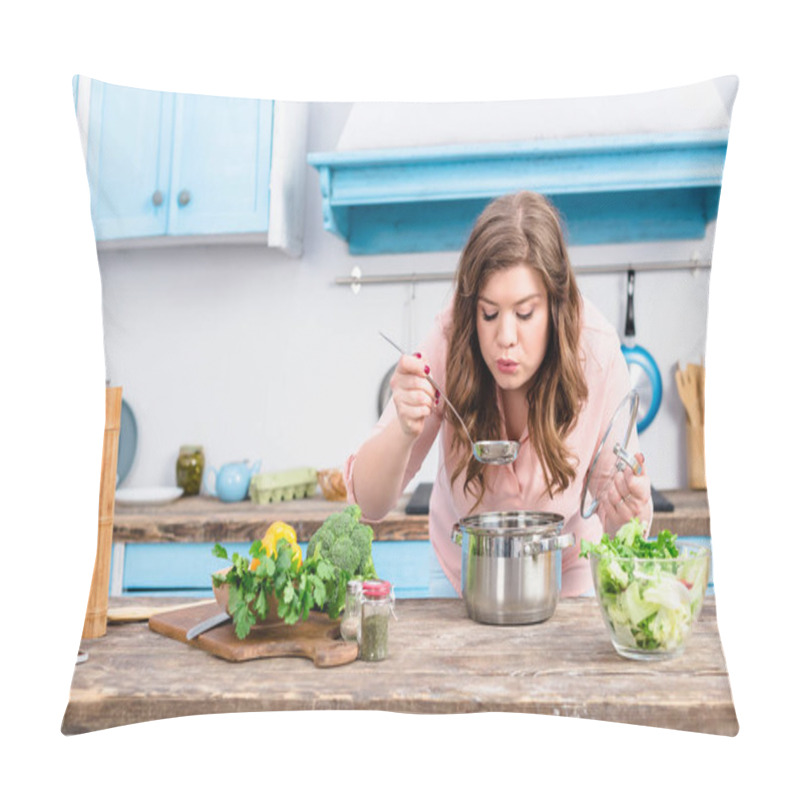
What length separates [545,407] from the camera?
5.38 ft

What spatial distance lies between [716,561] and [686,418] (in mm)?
266

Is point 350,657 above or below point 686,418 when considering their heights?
below

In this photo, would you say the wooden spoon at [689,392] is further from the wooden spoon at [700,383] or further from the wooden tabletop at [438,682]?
the wooden tabletop at [438,682]

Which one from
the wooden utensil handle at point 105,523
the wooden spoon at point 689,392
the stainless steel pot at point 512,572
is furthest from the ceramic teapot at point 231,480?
the wooden spoon at point 689,392

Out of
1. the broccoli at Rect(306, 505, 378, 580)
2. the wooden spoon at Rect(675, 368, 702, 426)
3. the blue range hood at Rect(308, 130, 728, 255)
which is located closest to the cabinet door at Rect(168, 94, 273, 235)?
the blue range hood at Rect(308, 130, 728, 255)

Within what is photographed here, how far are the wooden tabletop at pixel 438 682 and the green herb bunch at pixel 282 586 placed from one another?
0.08 metres

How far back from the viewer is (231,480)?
5.51ft

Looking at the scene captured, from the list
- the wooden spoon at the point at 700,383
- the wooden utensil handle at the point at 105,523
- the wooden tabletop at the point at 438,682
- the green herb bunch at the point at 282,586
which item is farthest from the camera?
the wooden spoon at the point at 700,383

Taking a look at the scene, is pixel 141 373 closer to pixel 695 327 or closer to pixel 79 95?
pixel 79 95

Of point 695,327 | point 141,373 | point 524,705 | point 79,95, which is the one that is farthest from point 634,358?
point 79,95

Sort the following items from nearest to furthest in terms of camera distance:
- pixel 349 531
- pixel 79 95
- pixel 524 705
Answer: pixel 524 705 < pixel 349 531 < pixel 79 95

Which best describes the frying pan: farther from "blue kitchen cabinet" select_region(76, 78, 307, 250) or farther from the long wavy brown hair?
"blue kitchen cabinet" select_region(76, 78, 307, 250)

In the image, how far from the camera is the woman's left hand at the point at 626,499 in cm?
166

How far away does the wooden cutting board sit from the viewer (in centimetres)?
140
